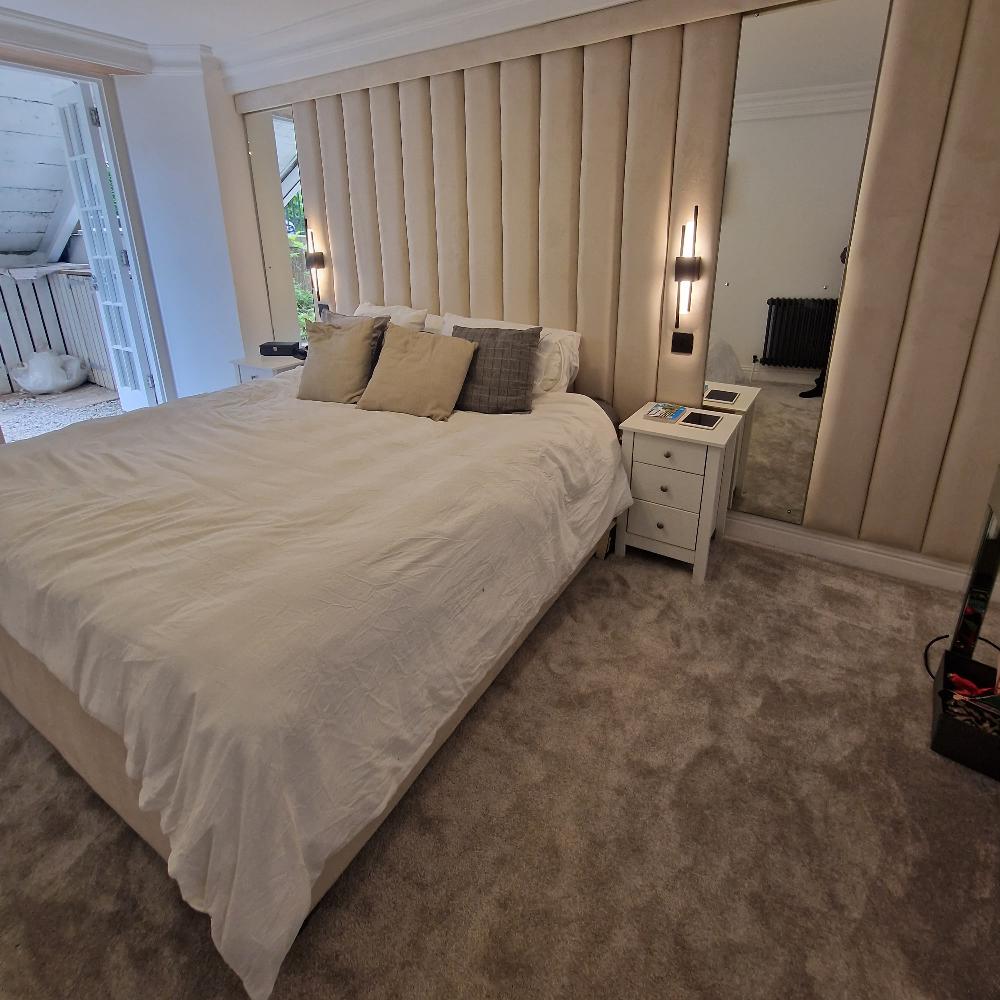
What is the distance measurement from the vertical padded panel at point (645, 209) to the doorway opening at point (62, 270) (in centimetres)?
341

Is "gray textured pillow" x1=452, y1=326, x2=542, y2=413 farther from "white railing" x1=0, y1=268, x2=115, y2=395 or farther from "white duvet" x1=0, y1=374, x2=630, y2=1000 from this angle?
"white railing" x1=0, y1=268, x2=115, y2=395

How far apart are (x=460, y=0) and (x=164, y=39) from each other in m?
1.98

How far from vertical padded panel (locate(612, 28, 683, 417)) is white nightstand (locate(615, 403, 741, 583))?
28 cm

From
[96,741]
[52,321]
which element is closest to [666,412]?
[96,741]

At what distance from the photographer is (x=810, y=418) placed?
2.58 metres

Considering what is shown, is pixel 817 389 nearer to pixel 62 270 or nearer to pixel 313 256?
pixel 313 256

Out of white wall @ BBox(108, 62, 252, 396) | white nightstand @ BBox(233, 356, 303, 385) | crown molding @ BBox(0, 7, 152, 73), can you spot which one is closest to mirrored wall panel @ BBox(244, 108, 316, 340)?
white wall @ BBox(108, 62, 252, 396)

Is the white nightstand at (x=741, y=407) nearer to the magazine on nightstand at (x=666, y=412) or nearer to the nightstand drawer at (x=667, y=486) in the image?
the magazine on nightstand at (x=666, y=412)

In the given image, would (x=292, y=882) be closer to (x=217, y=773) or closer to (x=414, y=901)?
(x=217, y=773)

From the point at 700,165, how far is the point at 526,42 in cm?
99

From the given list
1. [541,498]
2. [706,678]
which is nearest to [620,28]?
[541,498]

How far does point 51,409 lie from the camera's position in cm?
500

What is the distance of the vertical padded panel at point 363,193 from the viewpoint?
10.9 feet

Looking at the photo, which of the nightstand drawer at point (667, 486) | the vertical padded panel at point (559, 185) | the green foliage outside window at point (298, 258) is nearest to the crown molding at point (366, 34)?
the vertical padded panel at point (559, 185)
